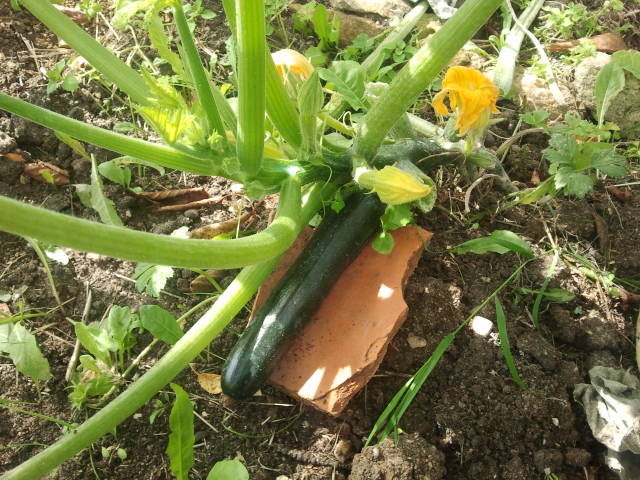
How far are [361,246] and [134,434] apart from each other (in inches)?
39.8

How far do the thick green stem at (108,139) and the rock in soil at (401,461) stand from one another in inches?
41.4

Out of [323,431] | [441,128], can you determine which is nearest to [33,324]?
[323,431]

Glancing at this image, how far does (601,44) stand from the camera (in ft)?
9.71

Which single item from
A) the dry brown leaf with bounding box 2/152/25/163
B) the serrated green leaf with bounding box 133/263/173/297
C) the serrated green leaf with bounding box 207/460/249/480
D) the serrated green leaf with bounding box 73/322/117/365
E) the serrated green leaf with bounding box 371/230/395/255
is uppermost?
the dry brown leaf with bounding box 2/152/25/163

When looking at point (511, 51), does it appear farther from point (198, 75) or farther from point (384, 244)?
point (198, 75)

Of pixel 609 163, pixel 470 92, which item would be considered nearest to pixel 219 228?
pixel 470 92

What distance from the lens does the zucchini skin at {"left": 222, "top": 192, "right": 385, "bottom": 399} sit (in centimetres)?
196

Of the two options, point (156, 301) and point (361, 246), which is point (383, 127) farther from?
point (156, 301)

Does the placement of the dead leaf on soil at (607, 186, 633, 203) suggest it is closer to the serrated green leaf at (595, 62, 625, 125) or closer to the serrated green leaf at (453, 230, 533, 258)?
the serrated green leaf at (595, 62, 625, 125)

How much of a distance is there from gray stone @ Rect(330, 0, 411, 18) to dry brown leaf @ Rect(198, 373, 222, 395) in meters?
2.02

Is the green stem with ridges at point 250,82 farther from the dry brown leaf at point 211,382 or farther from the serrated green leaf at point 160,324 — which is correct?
the dry brown leaf at point 211,382

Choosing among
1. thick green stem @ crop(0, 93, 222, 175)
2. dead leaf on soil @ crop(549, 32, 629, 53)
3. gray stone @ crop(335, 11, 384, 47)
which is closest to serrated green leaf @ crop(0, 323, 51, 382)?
thick green stem @ crop(0, 93, 222, 175)


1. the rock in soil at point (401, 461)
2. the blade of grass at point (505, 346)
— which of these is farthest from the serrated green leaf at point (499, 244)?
the rock in soil at point (401, 461)

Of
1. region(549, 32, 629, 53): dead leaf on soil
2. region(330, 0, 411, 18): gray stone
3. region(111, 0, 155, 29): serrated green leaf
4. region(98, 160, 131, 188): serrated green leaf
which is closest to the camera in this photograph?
region(111, 0, 155, 29): serrated green leaf
